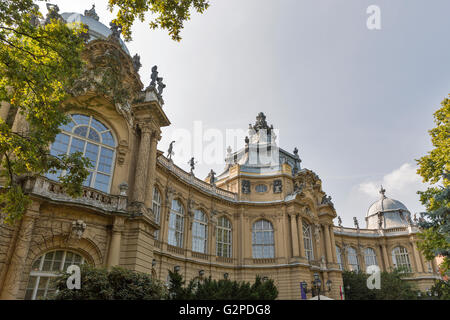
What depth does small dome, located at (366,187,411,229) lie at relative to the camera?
154 feet

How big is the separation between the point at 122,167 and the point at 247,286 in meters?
8.19

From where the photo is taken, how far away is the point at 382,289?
98.6 feet

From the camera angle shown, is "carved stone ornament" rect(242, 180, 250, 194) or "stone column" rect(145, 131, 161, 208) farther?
"carved stone ornament" rect(242, 180, 250, 194)

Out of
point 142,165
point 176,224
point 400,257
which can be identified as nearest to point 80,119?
point 142,165

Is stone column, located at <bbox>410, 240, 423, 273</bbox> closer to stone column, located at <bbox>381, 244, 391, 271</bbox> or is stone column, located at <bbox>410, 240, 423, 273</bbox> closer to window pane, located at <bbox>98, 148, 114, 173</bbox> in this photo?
stone column, located at <bbox>381, 244, 391, 271</bbox>

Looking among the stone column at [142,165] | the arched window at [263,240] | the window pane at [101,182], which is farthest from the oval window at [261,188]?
the window pane at [101,182]

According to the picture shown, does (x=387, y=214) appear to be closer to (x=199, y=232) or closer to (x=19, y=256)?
(x=199, y=232)

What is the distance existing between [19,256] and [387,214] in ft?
166

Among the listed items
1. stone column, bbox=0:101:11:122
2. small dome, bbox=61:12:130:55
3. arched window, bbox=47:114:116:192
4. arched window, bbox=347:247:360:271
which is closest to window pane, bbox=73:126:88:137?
arched window, bbox=47:114:116:192

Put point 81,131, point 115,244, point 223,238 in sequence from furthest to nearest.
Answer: point 223,238 → point 81,131 → point 115,244

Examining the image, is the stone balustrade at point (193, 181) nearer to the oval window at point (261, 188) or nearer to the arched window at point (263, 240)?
the oval window at point (261, 188)

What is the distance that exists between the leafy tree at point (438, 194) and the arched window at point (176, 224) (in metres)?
15.8

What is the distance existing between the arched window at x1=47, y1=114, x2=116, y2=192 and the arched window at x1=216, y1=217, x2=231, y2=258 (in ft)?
49.7
